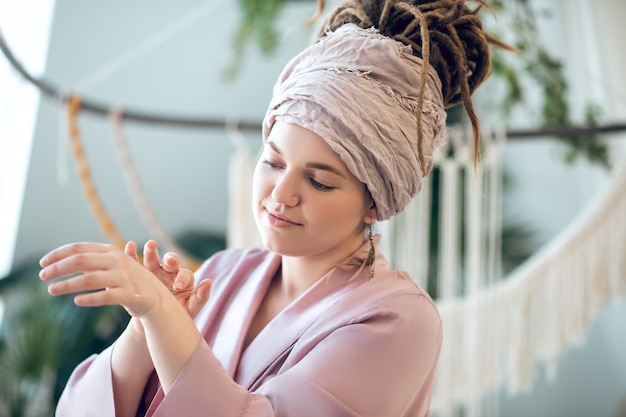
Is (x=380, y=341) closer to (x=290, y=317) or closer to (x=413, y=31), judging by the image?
(x=290, y=317)

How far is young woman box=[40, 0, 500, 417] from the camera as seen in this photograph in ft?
2.04

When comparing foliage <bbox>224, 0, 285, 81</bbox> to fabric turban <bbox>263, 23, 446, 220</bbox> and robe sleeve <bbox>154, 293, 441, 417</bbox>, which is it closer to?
fabric turban <bbox>263, 23, 446, 220</bbox>

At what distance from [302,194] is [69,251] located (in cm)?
21

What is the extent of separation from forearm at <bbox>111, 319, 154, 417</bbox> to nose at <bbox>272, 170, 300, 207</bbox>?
18cm

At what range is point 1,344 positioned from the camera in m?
2.20

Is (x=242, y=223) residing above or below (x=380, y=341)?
below

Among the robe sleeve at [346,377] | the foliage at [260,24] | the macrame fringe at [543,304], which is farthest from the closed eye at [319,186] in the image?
the foliage at [260,24]

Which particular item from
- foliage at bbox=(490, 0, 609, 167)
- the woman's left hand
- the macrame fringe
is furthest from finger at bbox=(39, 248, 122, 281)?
foliage at bbox=(490, 0, 609, 167)

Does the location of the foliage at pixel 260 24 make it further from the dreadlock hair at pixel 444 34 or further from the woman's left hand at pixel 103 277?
the woman's left hand at pixel 103 277

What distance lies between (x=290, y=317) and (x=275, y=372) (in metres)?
0.05

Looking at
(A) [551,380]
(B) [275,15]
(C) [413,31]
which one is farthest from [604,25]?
(C) [413,31]

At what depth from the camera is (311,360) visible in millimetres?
645

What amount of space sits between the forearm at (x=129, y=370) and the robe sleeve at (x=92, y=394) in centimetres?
1

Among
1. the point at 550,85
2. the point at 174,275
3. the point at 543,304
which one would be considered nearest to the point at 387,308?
the point at 174,275
